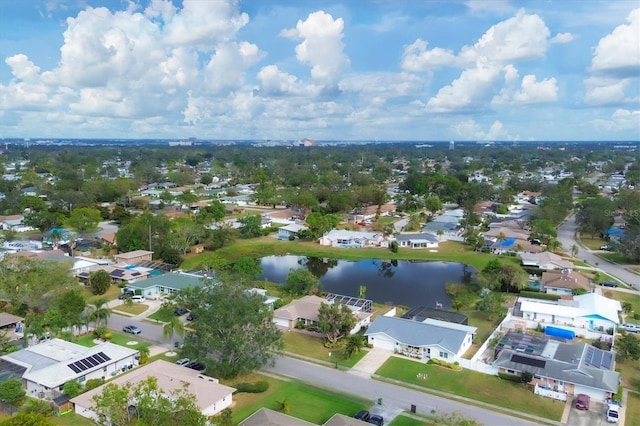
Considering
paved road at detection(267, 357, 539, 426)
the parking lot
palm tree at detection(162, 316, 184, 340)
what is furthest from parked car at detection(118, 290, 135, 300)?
the parking lot

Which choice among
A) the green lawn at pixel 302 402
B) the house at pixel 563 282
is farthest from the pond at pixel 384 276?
the green lawn at pixel 302 402

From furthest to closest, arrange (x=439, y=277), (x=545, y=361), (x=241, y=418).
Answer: (x=439, y=277) → (x=545, y=361) → (x=241, y=418)

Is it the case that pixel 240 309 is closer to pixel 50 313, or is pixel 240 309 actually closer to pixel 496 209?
pixel 50 313

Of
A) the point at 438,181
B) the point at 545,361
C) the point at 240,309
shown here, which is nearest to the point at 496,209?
the point at 438,181

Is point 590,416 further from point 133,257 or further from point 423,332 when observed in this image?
point 133,257

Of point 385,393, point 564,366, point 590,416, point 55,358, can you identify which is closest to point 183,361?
point 55,358

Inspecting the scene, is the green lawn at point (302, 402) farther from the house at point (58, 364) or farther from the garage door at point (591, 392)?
the garage door at point (591, 392)
